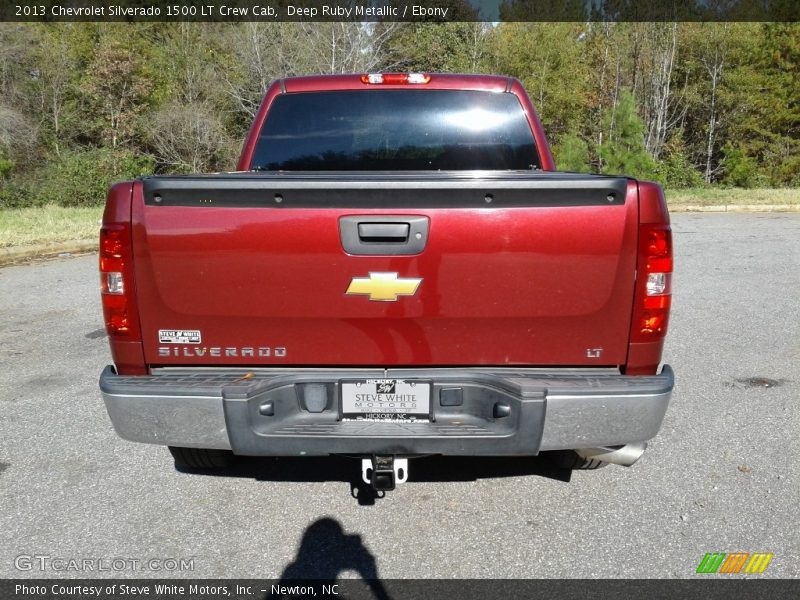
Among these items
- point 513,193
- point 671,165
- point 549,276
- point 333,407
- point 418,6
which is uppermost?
point 418,6

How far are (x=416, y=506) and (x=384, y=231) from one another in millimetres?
1442

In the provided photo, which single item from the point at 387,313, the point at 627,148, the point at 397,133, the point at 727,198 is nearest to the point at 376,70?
the point at 627,148

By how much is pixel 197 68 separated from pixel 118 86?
350cm

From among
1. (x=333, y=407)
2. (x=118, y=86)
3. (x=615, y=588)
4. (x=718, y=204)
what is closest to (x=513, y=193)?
(x=333, y=407)

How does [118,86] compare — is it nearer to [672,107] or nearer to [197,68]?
[197,68]

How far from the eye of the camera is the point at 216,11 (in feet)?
107

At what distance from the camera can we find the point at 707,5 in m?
37.5

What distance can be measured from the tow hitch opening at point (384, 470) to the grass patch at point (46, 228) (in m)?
10.7

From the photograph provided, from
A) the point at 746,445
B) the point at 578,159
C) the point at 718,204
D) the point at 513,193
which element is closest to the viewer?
the point at 513,193

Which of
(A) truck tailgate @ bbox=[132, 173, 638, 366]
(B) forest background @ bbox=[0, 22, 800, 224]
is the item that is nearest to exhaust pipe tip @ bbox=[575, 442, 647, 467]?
(A) truck tailgate @ bbox=[132, 173, 638, 366]

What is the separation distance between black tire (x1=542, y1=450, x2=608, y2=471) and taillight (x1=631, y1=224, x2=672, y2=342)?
3.26 ft

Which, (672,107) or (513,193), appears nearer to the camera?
(513,193)

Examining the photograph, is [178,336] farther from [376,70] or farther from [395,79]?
[376,70]

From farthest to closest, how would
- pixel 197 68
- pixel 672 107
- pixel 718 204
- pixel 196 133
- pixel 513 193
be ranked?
1. pixel 672 107
2. pixel 197 68
3. pixel 196 133
4. pixel 718 204
5. pixel 513 193
